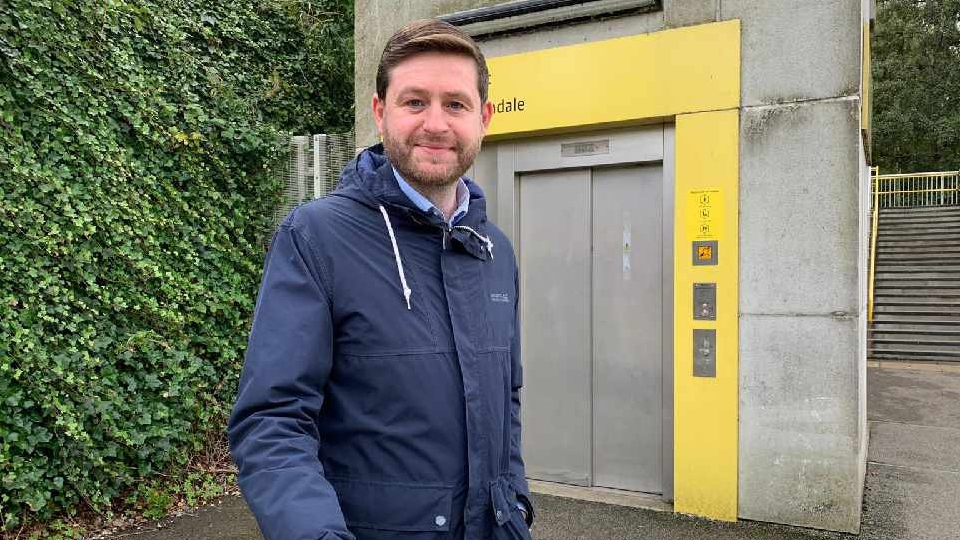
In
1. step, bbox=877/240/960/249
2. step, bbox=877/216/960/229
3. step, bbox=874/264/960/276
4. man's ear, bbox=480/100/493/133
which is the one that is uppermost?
step, bbox=877/216/960/229

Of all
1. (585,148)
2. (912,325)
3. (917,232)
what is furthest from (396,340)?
(917,232)

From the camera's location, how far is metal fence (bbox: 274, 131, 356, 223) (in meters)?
6.16

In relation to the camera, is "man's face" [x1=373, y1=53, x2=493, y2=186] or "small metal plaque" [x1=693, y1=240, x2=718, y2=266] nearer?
"man's face" [x1=373, y1=53, x2=493, y2=186]

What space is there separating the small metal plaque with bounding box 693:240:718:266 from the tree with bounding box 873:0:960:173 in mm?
25042

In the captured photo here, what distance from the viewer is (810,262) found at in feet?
13.1

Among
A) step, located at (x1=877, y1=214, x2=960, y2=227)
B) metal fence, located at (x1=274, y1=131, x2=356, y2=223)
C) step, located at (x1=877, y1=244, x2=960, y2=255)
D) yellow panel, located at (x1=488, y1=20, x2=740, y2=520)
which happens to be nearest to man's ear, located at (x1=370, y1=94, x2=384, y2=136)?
yellow panel, located at (x1=488, y1=20, x2=740, y2=520)

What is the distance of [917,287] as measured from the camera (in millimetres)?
14055

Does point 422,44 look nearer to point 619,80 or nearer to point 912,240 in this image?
point 619,80

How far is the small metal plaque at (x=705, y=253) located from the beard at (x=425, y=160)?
2949mm

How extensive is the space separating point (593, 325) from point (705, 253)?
98cm

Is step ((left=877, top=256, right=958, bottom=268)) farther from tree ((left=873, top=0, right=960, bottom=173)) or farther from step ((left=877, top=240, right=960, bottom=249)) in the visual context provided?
tree ((left=873, top=0, right=960, bottom=173))

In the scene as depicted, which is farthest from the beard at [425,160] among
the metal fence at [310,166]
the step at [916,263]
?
the step at [916,263]

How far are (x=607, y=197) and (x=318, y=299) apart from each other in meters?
3.63

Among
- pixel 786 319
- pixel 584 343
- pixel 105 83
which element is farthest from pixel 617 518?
pixel 105 83
